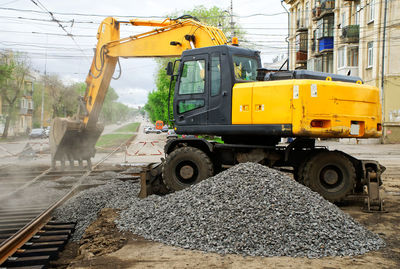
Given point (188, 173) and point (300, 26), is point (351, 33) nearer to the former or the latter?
point (300, 26)

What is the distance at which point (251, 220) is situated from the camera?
18.9 feet

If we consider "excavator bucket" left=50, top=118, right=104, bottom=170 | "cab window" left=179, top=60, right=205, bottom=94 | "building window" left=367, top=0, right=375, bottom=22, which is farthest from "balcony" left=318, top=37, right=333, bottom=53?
"cab window" left=179, top=60, right=205, bottom=94

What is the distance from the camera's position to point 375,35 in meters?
28.3

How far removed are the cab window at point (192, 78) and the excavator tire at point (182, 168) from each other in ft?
4.46

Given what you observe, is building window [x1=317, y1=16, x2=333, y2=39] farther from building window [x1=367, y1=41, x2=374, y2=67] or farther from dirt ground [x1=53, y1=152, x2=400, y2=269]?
dirt ground [x1=53, y1=152, x2=400, y2=269]

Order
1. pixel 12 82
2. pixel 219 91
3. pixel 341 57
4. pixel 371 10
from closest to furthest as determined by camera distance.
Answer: pixel 219 91, pixel 371 10, pixel 341 57, pixel 12 82

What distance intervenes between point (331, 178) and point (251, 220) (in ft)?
10.3

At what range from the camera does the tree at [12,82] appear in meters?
43.5

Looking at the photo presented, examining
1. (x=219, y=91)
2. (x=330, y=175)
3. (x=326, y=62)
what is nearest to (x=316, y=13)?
(x=326, y=62)

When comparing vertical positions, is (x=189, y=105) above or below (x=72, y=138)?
above

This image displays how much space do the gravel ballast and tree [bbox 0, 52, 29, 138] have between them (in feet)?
139

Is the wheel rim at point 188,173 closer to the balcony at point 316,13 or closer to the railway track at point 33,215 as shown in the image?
A: the railway track at point 33,215

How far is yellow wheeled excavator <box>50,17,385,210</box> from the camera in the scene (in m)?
7.58

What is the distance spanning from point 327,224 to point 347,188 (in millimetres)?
2509
